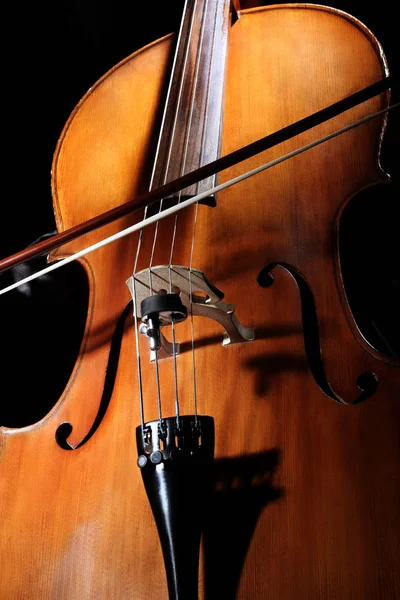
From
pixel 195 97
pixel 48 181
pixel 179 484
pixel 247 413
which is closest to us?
pixel 179 484

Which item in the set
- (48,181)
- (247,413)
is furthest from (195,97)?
(247,413)

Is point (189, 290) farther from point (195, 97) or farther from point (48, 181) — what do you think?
point (48, 181)

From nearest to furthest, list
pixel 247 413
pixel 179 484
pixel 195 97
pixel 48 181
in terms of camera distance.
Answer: pixel 179 484 → pixel 247 413 → pixel 195 97 → pixel 48 181

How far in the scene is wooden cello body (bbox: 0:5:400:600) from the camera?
Result: 66 cm

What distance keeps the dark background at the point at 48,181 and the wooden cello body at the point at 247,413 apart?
0.57 ft

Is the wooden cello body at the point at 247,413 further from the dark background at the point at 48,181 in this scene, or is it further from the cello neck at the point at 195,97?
the dark background at the point at 48,181

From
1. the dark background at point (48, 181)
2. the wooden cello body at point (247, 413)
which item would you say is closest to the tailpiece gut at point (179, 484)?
the wooden cello body at point (247, 413)

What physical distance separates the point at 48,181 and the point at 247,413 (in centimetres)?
119

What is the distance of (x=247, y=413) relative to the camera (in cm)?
77

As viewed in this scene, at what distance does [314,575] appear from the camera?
63 centimetres

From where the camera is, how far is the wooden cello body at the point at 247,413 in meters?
0.66

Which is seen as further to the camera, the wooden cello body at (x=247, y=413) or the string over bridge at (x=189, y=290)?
the string over bridge at (x=189, y=290)

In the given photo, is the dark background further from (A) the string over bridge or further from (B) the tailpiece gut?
(B) the tailpiece gut

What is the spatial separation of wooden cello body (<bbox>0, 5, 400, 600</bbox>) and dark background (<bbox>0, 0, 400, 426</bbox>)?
172 mm
